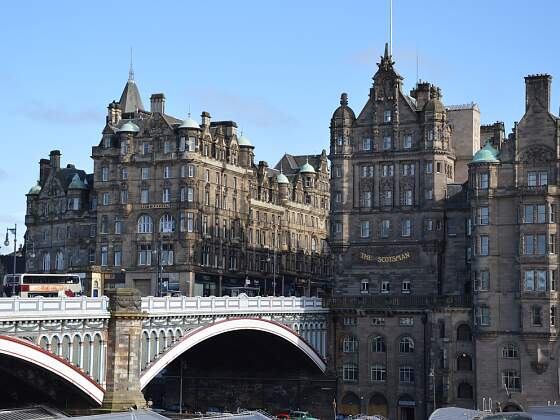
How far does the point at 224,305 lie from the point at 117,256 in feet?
151

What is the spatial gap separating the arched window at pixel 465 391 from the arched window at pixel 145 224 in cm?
4878

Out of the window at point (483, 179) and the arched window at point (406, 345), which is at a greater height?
the window at point (483, 179)

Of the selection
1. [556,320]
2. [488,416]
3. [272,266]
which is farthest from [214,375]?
[488,416]

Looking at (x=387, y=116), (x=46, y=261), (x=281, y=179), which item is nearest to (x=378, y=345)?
(x=387, y=116)

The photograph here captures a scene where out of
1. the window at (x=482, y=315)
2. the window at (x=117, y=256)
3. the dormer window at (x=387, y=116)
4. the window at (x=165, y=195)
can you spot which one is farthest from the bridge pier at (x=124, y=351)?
the window at (x=117, y=256)

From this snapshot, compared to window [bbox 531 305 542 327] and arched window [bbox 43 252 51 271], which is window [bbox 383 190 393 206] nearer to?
window [bbox 531 305 542 327]

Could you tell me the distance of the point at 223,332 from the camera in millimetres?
108875

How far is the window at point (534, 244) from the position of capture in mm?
118688

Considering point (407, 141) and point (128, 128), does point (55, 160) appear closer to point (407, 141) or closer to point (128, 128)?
point (128, 128)

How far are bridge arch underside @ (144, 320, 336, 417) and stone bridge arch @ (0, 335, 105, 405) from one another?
43.6 meters

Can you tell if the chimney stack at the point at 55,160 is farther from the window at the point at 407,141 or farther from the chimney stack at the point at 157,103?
the window at the point at 407,141

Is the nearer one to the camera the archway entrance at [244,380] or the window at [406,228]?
the archway entrance at [244,380]

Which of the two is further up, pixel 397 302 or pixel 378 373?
pixel 397 302

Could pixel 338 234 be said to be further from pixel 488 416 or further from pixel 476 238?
pixel 488 416
